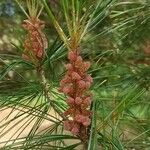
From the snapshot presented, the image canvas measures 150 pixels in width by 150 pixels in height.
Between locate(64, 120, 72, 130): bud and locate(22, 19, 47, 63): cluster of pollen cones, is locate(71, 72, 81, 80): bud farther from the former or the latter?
locate(22, 19, 47, 63): cluster of pollen cones

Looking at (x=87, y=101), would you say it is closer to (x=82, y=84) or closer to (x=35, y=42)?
(x=82, y=84)

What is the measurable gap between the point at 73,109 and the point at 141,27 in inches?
27.1

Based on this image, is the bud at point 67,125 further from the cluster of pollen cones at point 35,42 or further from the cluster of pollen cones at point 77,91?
the cluster of pollen cones at point 35,42

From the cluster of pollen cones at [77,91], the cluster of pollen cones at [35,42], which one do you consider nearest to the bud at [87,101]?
the cluster of pollen cones at [77,91]

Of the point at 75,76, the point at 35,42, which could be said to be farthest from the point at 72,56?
the point at 35,42

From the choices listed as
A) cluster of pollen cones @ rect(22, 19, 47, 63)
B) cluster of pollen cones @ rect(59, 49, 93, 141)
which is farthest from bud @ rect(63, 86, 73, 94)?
cluster of pollen cones @ rect(22, 19, 47, 63)

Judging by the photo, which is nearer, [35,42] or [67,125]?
[67,125]

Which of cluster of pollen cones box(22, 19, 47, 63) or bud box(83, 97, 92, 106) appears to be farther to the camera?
cluster of pollen cones box(22, 19, 47, 63)

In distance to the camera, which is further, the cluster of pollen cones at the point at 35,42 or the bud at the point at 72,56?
the cluster of pollen cones at the point at 35,42

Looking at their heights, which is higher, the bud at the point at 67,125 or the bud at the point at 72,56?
the bud at the point at 72,56

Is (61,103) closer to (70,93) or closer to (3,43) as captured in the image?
(70,93)

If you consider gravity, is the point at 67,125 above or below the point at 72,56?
below

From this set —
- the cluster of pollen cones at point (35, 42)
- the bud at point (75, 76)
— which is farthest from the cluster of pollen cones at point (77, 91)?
the cluster of pollen cones at point (35, 42)

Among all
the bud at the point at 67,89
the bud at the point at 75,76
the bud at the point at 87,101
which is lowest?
the bud at the point at 87,101
